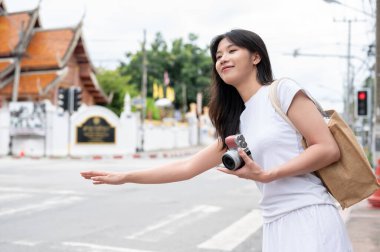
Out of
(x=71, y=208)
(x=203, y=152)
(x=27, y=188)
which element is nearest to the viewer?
(x=203, y=152)

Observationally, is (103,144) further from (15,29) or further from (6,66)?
(15,29)

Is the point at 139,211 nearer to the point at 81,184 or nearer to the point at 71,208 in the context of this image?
the point at 71,208

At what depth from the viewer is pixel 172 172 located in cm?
242

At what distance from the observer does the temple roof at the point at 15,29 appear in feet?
105

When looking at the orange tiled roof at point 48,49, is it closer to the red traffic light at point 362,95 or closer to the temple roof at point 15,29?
the temple roof at point 15,29

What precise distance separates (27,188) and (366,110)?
33.5 feet

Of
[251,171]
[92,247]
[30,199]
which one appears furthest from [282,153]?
[30,199]

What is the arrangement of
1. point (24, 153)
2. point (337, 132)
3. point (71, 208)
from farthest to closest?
point (24, 153), point (71, 208), point (337, 132)

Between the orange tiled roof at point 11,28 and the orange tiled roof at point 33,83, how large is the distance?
6.12 feet

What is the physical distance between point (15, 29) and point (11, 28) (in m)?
0.32

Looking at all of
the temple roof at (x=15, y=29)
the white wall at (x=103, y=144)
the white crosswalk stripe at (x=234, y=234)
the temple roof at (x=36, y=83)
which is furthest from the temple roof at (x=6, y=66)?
the white crosswalk stripe at (x=234, y=234)

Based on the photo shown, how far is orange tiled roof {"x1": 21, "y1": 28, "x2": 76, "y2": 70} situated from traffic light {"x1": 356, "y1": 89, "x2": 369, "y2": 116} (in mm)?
20061

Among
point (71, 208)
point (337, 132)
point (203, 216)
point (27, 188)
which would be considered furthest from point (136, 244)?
point (27, 188)

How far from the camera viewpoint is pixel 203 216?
8312 millimetres
